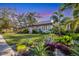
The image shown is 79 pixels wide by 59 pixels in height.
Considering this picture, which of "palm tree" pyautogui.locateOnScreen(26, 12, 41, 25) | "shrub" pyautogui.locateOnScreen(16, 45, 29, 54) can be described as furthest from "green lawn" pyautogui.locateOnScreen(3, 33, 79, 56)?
"palm tree" pyautogui.locateOnScreen(26, 12, 41, 25)

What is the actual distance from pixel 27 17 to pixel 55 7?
0.27m

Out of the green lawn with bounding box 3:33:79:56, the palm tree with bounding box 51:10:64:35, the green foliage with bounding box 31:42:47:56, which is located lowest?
the green foliage with bounding box 31:42:47:56

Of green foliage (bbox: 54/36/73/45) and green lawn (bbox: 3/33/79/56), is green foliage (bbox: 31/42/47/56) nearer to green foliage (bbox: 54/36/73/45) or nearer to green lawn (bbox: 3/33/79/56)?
green lawn (bbox: 3/33/79/56)

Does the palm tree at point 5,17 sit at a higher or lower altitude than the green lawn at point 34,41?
higher

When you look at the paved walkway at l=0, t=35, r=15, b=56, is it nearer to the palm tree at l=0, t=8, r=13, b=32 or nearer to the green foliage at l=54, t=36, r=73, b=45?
the palm tree at l=0, t=8, r=13, b=32

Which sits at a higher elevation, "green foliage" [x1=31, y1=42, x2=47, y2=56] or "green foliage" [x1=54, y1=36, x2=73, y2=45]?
"green foliage" [x1=54, y1=36, x2=73, y2=45]

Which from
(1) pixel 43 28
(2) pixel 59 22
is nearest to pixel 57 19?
(2) pixel 59 22

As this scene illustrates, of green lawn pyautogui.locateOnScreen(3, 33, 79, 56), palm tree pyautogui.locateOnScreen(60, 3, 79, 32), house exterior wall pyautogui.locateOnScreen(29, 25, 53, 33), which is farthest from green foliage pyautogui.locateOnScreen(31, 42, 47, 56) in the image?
palm tree pyautogui.locateOnScreen(60, 3, 79, 32)

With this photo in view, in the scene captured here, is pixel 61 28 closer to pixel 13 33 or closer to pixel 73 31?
pixel 73 31

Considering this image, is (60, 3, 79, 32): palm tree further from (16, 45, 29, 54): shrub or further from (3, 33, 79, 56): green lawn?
(16, 45, 29, 54): shrub

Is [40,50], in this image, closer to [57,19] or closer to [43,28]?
[43,28]

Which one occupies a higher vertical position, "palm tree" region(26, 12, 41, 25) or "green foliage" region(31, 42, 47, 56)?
"palm tree" region(26, 12, 41, 25)

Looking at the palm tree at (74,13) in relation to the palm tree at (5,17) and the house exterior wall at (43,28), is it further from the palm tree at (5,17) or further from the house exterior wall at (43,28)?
the palm tree at (5,17)

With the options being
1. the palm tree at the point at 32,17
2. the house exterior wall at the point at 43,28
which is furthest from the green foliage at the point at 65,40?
the palm tree at the point at 32,17
